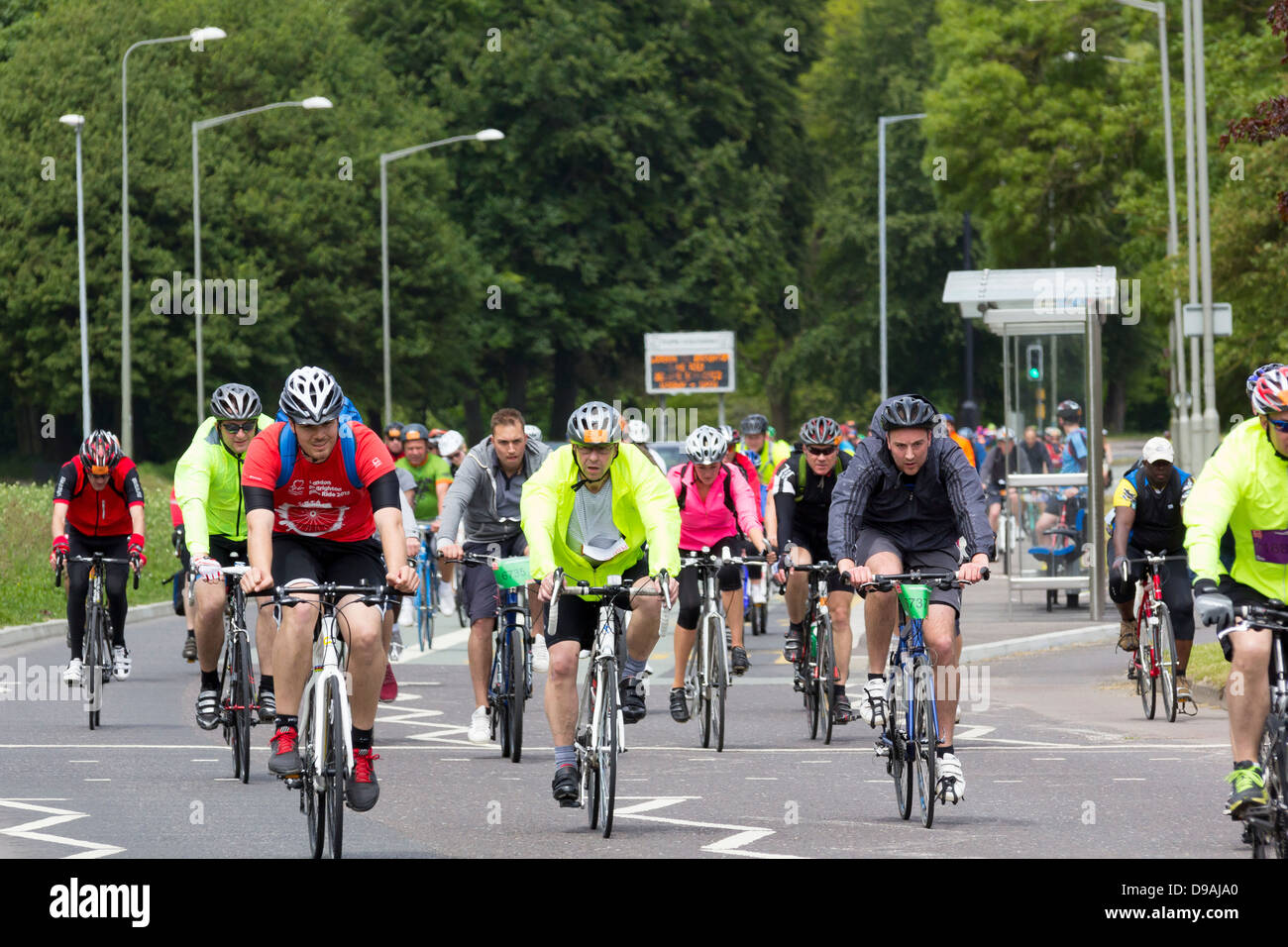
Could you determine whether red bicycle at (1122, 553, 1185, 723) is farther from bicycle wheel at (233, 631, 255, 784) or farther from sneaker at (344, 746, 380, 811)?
sneaker at (344, 746, 380, 811)

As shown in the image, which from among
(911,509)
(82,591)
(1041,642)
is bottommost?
(1041,642)

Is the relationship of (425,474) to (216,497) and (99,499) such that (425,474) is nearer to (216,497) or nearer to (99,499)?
(99,499)

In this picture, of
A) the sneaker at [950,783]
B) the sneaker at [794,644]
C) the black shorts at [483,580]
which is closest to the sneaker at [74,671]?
the black shorts at [483,580]

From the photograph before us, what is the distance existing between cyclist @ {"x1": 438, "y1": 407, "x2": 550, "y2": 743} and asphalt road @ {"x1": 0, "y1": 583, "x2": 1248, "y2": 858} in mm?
504

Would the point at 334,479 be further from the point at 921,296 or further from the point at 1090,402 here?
the point at 921,296

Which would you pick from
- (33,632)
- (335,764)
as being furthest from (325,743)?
(33,632)

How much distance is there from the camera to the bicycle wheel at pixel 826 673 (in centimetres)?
1316

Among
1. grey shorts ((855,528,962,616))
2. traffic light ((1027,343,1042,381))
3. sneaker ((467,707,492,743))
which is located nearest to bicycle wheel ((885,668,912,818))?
grey shorts ((855,528,962,616))

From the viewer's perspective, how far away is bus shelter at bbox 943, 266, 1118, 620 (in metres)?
21.8

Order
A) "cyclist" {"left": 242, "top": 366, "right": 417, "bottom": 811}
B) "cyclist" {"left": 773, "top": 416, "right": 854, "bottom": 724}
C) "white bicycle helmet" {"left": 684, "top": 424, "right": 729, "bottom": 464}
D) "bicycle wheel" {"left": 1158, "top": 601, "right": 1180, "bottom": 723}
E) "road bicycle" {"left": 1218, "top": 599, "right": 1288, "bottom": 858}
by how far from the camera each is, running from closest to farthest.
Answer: "road bicycle" {"left": 1218, "top": 599, "right": 1288, "bottom": 858} → "cyclist" {"left": 242, "top": 366, "right": 417, "bottom": 811} → "cyclist" {"left": 773, "top": 416, "right": 854, "bottom": 724} → "bicycle wheel" {"left": 1158, "top": 601, "right": 1180, "bottom": 723} → "white bicycle helmet" {"left": 684, "top": 424, "right": 729, "bottom": 464}

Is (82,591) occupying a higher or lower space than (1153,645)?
higher

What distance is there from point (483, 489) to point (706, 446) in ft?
7.40

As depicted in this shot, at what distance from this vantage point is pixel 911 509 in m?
10.3

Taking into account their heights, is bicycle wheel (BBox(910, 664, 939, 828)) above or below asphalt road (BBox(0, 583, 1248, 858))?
above
